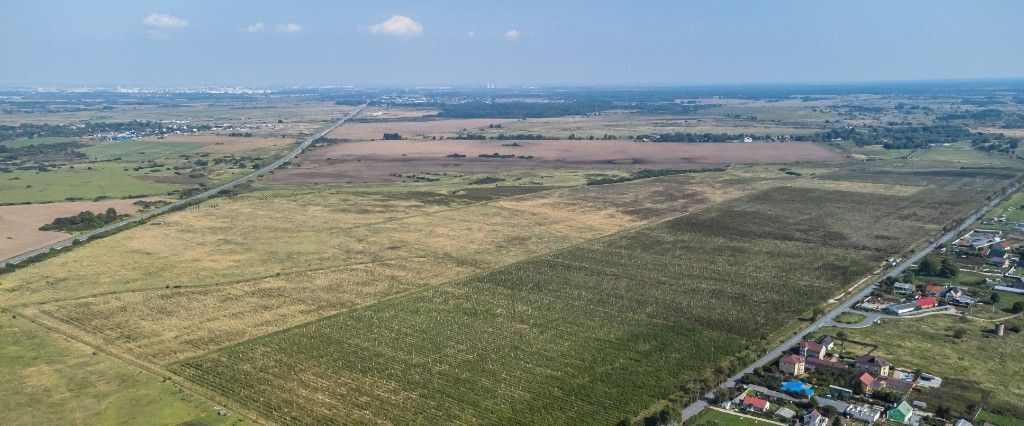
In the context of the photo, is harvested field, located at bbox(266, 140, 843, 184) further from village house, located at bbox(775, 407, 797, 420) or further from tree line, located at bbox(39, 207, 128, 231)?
village house, located at bbox(775, 407, 797, 420)

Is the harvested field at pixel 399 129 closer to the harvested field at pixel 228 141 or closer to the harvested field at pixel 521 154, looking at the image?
the harvested field at pixel 228 141

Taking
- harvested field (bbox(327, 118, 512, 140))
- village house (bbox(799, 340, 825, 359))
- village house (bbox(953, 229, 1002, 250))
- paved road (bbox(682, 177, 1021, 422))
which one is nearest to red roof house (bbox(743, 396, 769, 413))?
paved road (bbox(682, 177, 1021, 422))

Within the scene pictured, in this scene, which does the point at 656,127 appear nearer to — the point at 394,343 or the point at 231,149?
the point at 231,149

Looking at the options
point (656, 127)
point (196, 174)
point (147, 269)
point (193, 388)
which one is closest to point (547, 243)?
point (147, 269)

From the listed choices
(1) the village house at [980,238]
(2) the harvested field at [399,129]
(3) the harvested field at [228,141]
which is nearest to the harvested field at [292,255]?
(1) the village house at [980,238]

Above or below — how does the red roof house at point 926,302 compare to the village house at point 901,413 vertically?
above

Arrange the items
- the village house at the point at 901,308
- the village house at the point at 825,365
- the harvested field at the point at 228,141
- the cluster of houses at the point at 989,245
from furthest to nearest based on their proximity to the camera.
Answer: the harvested field at the point at 228,141, the cluster of houses at the point at 989,245, the village house at the point at 901,308, the village house at the point at 825,365
